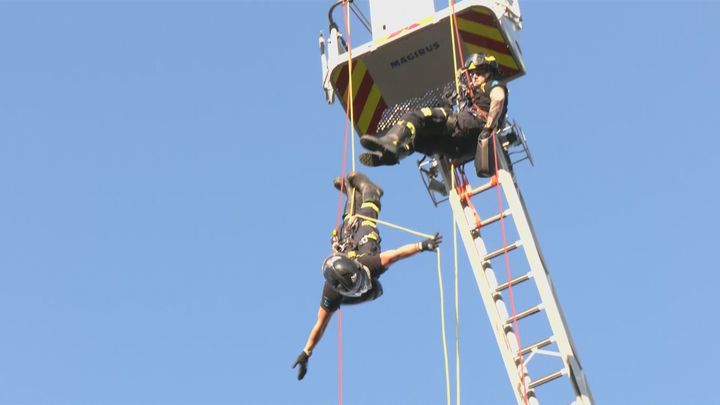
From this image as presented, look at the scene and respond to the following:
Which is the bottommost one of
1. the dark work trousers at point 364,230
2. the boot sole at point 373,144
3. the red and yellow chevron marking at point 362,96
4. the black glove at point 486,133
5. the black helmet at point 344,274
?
the black helmet at point 344,274

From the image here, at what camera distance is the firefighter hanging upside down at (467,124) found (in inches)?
538

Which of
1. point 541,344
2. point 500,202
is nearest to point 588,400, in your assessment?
point 541,344

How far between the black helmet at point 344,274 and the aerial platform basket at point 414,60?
2953mm

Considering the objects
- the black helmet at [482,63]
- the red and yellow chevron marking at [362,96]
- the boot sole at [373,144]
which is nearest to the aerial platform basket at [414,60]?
the red and yellow chevron marking at [362,96]

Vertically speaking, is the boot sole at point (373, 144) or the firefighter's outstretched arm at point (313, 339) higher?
the boot sole at point (373, 144)

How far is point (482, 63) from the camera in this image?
1438 cm

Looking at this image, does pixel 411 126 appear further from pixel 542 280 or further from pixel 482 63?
pixel 542 280

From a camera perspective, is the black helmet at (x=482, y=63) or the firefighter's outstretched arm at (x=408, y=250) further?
the black helmet at (x=482, y=63)

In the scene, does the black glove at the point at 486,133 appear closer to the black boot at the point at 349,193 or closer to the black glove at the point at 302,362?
the black boot at the point at 349,193

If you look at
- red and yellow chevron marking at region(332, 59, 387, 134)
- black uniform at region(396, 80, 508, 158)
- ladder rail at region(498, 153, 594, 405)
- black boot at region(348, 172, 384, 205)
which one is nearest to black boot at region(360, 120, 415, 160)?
black uniform at region(396, 80, 508, 158)

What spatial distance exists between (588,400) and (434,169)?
2968 mm

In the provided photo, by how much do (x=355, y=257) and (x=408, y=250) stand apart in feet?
1.83

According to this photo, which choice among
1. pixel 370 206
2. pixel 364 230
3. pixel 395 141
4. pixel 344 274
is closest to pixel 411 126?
pixel 395 141

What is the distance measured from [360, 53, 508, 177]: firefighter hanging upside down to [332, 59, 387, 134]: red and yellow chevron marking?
130 centimetres
